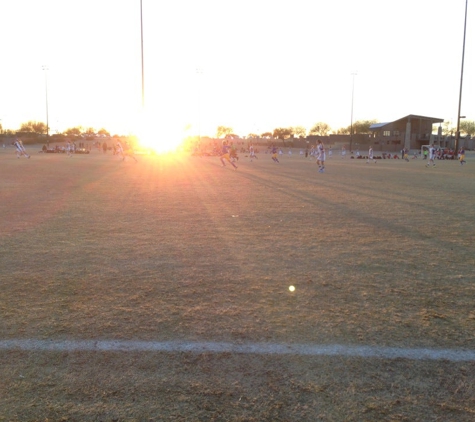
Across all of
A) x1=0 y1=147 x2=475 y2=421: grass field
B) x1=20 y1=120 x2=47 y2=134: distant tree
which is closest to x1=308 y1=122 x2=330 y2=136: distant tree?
x1=20 y1=120 x2=47 y2=134: distant tree

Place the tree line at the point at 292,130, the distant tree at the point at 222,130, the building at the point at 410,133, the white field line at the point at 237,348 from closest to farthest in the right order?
the white field line at the point at 237,348 → the building at the point at 410,133 → the tree line at the point at 292,130 → the distant tree at the point at 222,130

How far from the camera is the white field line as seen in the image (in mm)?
3428

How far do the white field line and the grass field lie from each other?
0.06 meters

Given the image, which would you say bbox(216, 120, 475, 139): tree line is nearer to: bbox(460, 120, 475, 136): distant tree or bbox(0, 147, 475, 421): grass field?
bbox(460, 120, 475, 136): distant tree

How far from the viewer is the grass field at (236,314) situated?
9.26 feet

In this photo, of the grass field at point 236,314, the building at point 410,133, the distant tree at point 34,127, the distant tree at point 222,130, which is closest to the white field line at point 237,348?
the grass field at point 236,314

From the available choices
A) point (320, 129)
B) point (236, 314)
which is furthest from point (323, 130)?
point (236, 314)

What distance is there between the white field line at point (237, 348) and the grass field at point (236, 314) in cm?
6

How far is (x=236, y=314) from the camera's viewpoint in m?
4.19

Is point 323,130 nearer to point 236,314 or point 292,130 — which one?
→ point 292,130

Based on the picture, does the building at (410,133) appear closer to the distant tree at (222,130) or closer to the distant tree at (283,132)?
the distant tree at (283,132)

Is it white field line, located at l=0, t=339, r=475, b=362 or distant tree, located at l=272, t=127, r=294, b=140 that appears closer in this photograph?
white field line, located at l=0, t=339, r=475, b=362

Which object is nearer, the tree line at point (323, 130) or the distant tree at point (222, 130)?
the tree line at point (323, 130)

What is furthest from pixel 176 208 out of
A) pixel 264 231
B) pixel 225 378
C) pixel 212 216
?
pixel 225 378
